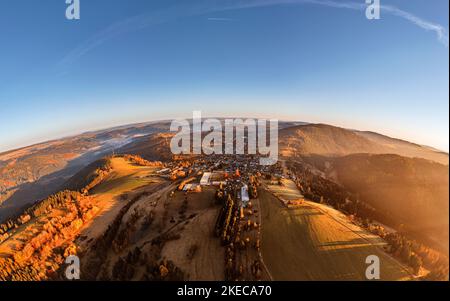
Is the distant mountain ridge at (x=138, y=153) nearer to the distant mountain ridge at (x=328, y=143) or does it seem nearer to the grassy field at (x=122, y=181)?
the distant mountain ridge at (x=328, y=143)

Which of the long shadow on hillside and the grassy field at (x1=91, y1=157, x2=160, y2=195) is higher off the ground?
the grassy field at (x1=91, y1=157, x2=160, y2=195)

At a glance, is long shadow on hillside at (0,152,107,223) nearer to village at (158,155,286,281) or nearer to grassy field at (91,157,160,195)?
grassy field at (91,157,160,195)

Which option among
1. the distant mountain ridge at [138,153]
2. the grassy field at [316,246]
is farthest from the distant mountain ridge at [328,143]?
the grassy field at [316,246]

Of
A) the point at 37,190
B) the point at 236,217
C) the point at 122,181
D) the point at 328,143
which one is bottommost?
the point at 37,190

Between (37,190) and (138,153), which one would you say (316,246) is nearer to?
(138,153)

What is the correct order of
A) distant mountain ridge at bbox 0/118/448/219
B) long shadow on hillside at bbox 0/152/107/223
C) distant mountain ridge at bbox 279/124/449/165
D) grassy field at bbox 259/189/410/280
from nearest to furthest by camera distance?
grassy field at bbox 259/189/410/280
long shadow on hillside at bbox 0/152/107/223
distant mountain ridge at bbox 0/118/448/219
distant mountain ridge at bbox 279/124/449/165

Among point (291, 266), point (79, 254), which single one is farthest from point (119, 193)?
point (291, 266)

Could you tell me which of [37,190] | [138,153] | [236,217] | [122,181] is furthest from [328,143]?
[37,190]

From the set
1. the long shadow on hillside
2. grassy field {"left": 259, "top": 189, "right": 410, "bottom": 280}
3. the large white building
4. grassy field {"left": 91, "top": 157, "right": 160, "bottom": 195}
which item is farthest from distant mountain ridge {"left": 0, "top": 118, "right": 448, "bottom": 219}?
grassy field {"left": 259, "top": 189, "right": 410, "bottom": 280}
